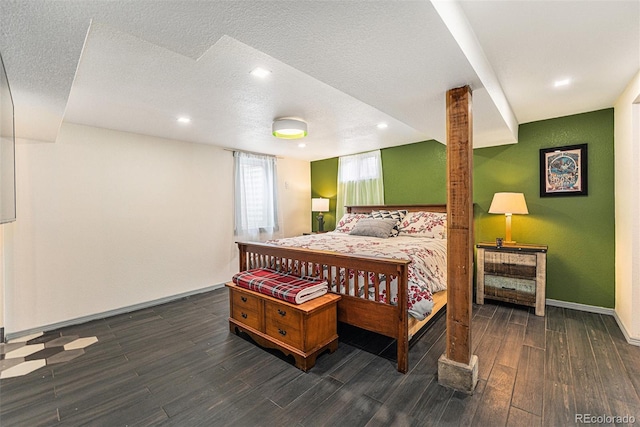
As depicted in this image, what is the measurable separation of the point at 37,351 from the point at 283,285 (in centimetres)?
230

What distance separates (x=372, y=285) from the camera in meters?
2.26

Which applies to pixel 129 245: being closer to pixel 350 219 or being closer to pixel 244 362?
pixel 244 362

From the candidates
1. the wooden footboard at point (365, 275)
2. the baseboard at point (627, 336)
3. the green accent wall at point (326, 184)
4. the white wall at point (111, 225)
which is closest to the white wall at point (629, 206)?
the baseboard at point (627, 336)

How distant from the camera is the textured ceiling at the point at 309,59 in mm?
1142

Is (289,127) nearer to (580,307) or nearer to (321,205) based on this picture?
(321,205)

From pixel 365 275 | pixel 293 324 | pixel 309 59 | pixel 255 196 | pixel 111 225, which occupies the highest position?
pixel 309 59

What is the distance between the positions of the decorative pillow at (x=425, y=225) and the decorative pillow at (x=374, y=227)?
23cm

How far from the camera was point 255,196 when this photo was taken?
4785mm

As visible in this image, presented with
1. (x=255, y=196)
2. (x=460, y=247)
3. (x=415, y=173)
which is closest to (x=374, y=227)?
(x=415, y=173)

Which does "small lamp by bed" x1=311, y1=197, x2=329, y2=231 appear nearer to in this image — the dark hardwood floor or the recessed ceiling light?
the dark hardwood floor

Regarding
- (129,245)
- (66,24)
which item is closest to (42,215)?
(129,245)

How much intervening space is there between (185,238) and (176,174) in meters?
0.94

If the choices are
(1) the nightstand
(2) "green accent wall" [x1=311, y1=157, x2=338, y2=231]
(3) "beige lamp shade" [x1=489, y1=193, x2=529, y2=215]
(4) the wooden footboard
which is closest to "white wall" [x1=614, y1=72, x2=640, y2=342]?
(1) the nightstand

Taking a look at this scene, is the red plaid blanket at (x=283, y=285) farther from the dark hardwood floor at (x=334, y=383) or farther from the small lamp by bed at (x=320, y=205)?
the small lamp by bed at (x=320, y=205)
